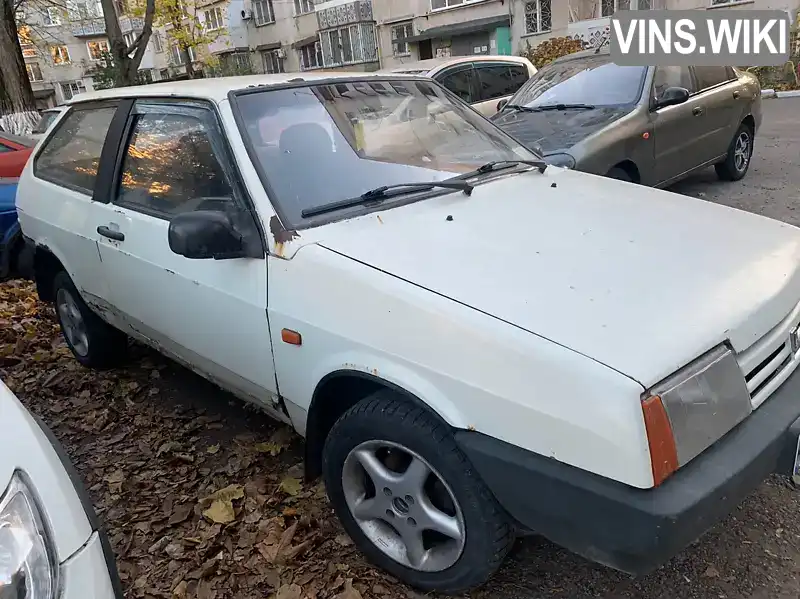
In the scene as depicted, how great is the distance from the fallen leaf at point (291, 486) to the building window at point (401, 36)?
28683 millimetres

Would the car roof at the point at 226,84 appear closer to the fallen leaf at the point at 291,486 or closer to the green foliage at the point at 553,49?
the fallen leaf at the point at 291,486

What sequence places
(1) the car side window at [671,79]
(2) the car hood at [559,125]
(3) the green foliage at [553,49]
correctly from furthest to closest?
(3) the green foliage at [553,49]
(1) the car side window at [671,79]
(2) the car hood at [559,125]

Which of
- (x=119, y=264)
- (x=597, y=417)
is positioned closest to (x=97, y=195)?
(x=119, y=264)

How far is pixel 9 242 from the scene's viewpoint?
574cm

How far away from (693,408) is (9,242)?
590 cm

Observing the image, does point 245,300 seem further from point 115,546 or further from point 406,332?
point 115,546

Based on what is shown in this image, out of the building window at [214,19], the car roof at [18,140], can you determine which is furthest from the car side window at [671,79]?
the building window at [214,19]

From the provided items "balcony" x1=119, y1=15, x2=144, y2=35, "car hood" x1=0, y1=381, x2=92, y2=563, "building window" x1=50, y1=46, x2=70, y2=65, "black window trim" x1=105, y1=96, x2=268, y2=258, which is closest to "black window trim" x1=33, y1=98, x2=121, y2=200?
"black window trim" x1=105, y1=96, x2=268, y2=258

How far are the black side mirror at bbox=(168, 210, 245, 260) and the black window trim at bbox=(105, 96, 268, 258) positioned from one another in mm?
92

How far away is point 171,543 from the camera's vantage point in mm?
2717

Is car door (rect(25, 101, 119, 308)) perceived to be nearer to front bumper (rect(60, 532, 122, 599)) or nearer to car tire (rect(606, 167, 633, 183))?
front bumper (rect(60, 532, 122, 599))

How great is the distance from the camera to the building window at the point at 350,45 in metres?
30.3

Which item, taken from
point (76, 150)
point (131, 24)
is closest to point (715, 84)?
point (76, 150)

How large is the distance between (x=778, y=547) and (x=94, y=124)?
3881 millimetres
